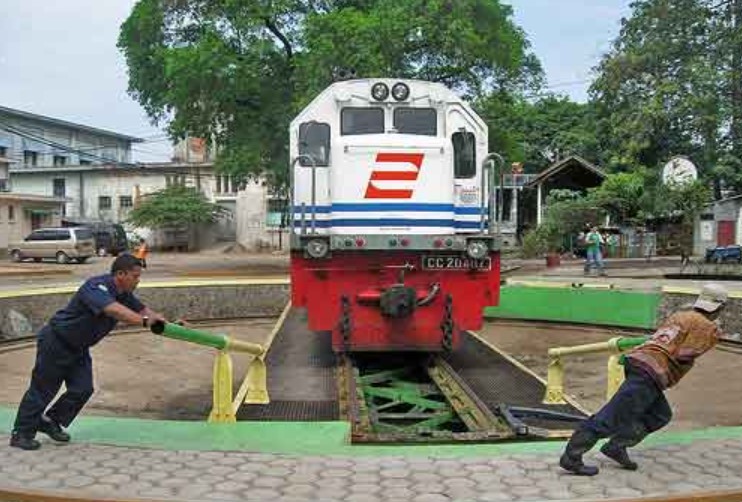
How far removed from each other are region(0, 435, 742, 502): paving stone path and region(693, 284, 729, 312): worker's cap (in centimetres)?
94

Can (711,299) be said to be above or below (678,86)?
below

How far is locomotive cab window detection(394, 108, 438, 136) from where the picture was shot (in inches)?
395

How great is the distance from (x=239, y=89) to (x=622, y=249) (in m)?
17.5

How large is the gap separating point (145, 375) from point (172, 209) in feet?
118

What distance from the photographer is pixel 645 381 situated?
4.71 metres

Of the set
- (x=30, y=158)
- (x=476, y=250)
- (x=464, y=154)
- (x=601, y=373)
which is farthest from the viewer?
(x=30, y=158)

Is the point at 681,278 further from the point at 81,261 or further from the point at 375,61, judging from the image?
the point at 81,261

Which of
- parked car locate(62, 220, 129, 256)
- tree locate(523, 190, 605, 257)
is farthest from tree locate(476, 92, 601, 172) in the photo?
parked car locate(62, 220, 129, 256)

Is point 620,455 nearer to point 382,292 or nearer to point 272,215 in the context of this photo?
point 382,292

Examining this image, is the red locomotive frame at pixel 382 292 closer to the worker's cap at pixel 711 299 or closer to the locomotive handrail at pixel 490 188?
the locomotive handrail at pixel 490 188

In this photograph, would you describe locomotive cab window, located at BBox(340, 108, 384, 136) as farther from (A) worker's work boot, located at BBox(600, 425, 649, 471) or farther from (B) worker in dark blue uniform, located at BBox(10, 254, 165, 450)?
(A) worker's work boot, located at BBox(600, 425, 649, 471)

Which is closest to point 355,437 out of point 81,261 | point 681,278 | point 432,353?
point 432,353

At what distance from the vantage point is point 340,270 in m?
9.35

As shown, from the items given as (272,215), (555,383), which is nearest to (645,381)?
(555,383)
